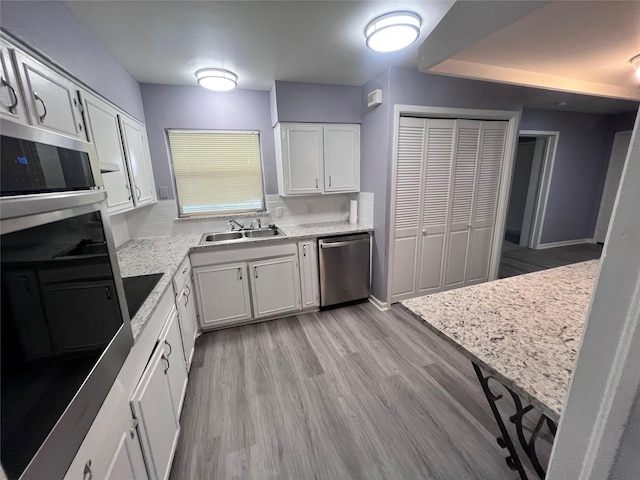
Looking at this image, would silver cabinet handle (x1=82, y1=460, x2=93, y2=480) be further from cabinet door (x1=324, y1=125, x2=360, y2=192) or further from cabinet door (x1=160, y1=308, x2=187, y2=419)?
cabinet door (x1=324, y1=125, x2=360, y2=192)

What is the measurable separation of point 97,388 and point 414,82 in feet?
9.65

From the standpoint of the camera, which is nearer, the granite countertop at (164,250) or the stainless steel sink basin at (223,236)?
the granite countertop at (164,250)

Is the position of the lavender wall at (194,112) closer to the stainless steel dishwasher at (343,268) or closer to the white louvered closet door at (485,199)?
the stainless steel dishwasher at (343,268)

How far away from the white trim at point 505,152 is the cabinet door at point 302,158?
0.83 metres

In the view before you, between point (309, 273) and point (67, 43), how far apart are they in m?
2.36

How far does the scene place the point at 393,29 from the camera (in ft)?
5.14

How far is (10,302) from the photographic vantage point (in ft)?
1.48

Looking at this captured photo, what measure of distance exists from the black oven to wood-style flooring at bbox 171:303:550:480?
1.07m

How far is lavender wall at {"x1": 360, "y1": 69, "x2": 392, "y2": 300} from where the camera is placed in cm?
248

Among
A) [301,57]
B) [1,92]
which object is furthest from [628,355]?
[301,57]

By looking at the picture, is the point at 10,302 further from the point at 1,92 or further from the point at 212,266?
the point at 212,266

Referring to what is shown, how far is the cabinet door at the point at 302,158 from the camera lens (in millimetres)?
2732

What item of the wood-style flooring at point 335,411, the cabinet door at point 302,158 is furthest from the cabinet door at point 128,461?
the cabinet door at point 302,158

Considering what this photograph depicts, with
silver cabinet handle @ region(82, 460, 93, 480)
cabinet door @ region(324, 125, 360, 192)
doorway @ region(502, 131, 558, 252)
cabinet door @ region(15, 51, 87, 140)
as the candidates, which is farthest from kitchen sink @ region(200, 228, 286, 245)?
doorway @ region(502, 131, 558, 252)
